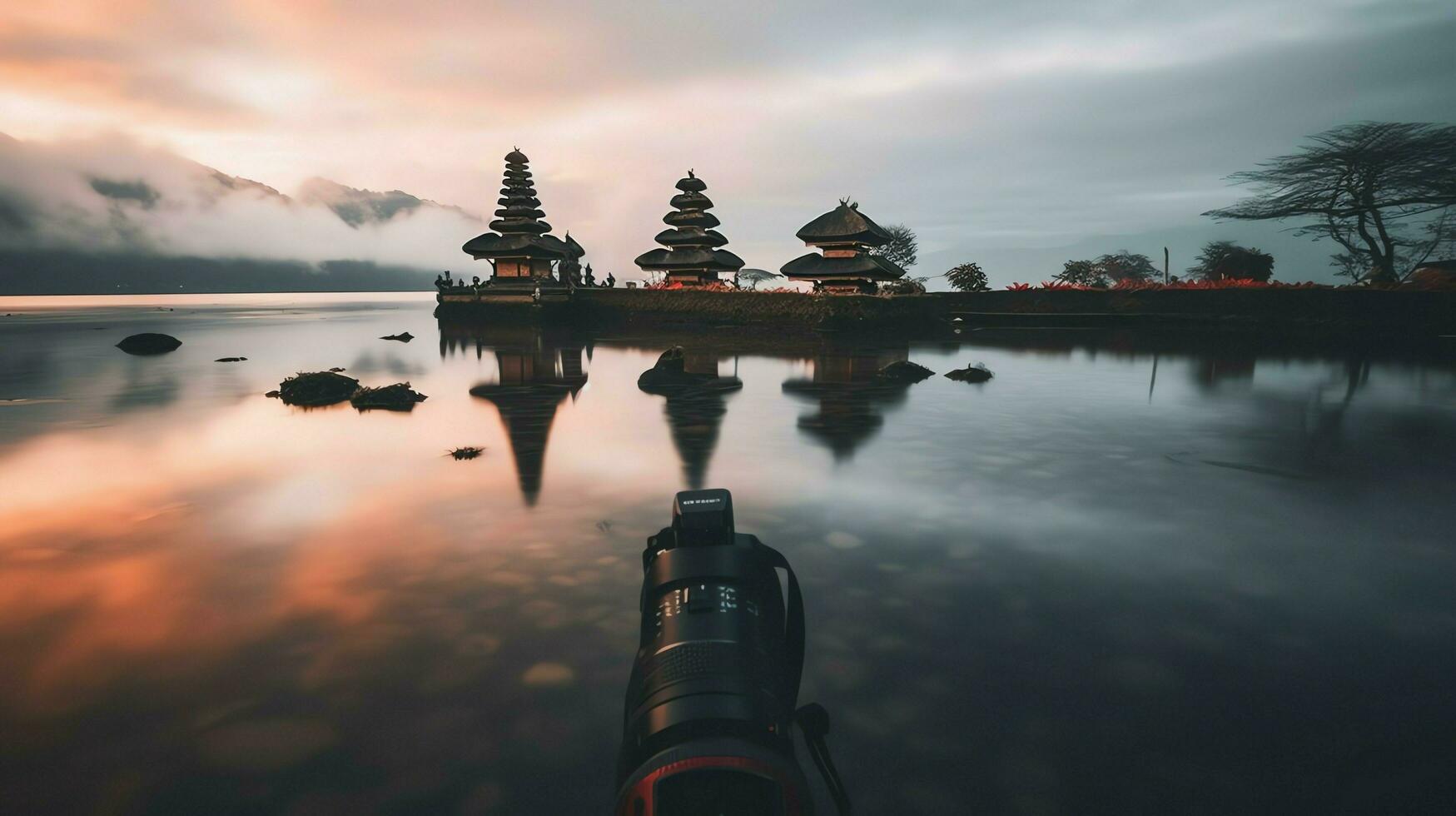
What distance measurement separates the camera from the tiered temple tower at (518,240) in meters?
39.7

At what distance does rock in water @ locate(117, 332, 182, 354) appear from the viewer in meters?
27.5

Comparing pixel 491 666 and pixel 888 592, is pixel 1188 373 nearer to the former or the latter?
pixel 888 592

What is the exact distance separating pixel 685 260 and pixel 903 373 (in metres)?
24.0

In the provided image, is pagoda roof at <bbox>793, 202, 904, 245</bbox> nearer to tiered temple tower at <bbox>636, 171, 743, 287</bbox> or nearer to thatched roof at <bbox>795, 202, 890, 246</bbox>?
thatched roof at <bbox>795, 202, 890, 246</bbox>

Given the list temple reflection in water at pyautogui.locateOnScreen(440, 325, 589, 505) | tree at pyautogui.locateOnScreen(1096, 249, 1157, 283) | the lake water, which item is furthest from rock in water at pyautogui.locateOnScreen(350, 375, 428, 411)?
tree at pyautogui.locateOnScreen(1096, 249, 1157, 283)

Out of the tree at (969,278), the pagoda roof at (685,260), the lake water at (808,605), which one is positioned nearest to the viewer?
the lake water at (808,605)

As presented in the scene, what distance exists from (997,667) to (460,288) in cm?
4413

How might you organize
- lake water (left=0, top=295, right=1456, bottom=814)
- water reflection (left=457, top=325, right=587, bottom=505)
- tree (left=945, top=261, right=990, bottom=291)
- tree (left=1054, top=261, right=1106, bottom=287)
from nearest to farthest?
1. lake water (left=0, top=295, right=1456, bottom=814)
2. water reflection (left=457, top=325, right=587, bottom=505)
3. tree (left=945, top=261, right=990, bottom=291)
4. tree (left=1054, top=261, right=1106, bottom=287)

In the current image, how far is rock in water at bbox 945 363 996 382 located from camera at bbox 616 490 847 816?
15.5 meters

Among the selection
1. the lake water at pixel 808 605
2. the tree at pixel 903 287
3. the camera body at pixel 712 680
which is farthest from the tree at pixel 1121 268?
the camera body at pixel 712 680

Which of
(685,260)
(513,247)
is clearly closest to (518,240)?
(513,247)

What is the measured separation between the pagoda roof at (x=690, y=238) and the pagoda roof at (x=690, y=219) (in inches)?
15.3

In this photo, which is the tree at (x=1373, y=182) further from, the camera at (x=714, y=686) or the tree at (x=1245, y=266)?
the camera at (x=714, y=686)

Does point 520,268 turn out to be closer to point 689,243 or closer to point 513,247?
point 513,247
